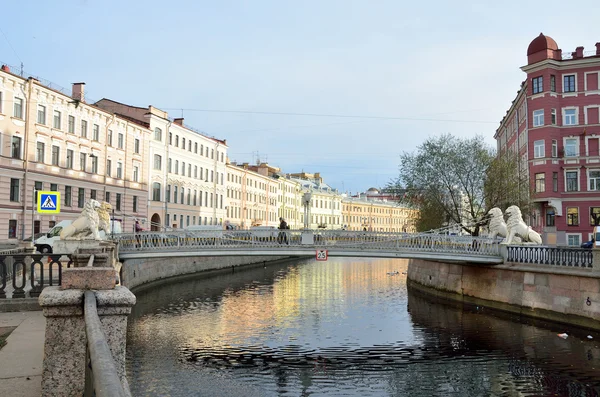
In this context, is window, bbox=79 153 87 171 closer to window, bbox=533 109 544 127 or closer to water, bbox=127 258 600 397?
water, bbox=127 258 600 397

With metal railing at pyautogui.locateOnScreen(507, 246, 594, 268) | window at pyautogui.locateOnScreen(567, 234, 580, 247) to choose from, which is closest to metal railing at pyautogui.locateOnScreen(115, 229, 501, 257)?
metal railing at pyautogui.locateOnScreen(507, 246, 594, 268)

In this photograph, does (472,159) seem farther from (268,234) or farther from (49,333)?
(49,333)

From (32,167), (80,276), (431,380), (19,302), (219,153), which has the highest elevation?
(219,153)

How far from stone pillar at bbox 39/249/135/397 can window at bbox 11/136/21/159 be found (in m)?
33.7

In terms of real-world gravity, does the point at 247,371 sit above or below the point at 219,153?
below

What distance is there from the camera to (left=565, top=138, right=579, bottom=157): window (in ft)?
133

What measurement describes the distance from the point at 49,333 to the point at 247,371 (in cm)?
1099

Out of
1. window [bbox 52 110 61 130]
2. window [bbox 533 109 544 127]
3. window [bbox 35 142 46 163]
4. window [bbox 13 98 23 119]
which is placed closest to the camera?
window [bbox 13 98 23 119]

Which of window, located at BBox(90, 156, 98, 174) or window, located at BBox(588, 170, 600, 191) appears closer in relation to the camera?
window, located at BBox(588, 170, 600, 191)

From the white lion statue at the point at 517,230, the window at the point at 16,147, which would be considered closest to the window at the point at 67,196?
the window at the point at 16,147

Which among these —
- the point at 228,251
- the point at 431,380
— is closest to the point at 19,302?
the point at 431,380

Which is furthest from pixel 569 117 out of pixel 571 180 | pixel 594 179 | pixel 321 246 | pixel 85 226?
pixel 85 226

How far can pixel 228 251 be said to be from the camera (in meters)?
23.9

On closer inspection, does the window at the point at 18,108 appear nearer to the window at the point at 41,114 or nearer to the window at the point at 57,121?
the window at the point at 41,114
